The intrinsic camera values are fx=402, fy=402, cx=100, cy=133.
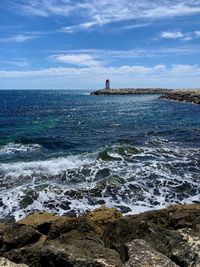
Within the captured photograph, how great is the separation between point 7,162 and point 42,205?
7.94 meters

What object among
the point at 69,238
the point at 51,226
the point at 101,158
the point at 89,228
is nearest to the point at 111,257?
the point at 69,238

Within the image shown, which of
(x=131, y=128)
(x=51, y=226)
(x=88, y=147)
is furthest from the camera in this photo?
(x=131, y=128)

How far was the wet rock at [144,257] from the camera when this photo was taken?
6.53 meters

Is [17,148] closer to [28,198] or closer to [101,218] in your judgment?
[28,198]

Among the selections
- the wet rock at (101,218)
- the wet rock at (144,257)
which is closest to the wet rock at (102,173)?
the wet rock at (101,218)

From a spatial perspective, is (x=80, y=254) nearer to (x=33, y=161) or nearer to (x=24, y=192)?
(x=24, y=192)

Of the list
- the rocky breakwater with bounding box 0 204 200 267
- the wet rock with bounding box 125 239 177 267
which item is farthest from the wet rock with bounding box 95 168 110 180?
the wet rock with bounding box 125 239 177 267

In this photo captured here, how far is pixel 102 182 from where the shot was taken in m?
18.3

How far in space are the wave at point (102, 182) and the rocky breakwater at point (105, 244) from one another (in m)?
5.84

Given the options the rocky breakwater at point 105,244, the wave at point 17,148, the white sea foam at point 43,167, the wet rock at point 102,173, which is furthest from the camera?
the wave at point 17,148

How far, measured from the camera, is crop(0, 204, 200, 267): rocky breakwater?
675cm

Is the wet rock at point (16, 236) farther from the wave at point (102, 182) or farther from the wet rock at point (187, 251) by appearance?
the wave at point (102, 182)

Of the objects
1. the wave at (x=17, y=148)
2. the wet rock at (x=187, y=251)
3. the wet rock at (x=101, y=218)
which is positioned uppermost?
the wet rock at (x=187, y=251)

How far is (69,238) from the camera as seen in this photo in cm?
784
